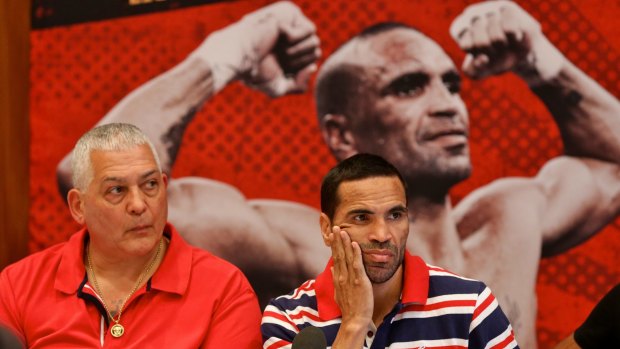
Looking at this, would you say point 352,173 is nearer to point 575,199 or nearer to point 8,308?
point 575,199

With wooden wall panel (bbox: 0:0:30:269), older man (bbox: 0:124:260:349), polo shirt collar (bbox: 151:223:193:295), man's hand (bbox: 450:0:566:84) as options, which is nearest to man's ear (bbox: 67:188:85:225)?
older man (bbox: 0:124:260:349)

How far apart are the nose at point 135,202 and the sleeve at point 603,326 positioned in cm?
137

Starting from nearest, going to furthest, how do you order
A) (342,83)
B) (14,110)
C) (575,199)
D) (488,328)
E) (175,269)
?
(488,328) < (175,269) < (575,199) < (342,83) < (14,110)

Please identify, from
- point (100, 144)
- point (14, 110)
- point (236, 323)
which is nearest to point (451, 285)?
point (236, 323)

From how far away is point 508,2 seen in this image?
285cm

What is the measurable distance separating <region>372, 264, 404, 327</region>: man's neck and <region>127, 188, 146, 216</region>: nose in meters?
0.77

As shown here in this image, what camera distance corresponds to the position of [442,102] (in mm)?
2891

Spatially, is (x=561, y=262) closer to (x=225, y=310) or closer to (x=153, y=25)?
(x=225, y=310)

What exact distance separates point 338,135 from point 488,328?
102 centimetres

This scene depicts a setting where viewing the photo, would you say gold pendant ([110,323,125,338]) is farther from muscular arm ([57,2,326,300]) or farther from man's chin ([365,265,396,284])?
man's chin ([365,265,396,284])

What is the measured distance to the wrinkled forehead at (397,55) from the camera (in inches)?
114

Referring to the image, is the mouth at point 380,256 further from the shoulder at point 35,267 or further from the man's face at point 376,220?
the shoulder at point 35,267

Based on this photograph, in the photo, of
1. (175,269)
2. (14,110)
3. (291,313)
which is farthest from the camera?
(14,110)

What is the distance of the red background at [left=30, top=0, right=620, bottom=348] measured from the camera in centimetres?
282
